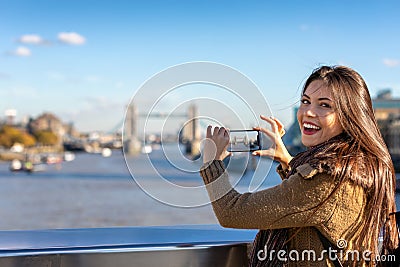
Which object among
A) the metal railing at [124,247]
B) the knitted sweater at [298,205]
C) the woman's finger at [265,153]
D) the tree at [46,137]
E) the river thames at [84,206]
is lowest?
the tree at [46,137]

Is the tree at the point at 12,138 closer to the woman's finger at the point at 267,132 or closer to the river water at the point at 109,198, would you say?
the river water at the point at 109,198

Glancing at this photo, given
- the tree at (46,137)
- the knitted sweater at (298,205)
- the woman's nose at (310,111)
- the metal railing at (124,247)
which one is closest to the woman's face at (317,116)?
the woman's nose at (310,111)

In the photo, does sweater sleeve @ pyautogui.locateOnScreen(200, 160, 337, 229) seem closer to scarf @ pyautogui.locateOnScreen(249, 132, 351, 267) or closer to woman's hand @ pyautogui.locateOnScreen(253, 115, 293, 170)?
scarf @ pyautogui.locateOnScreen(249, 132, 351, 267)

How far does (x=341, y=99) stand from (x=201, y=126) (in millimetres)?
292

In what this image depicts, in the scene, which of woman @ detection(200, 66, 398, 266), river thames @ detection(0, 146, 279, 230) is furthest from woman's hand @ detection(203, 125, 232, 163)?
river thames @ detection(0, 146, 279, 230)

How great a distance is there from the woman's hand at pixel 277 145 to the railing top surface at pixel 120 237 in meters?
0.21

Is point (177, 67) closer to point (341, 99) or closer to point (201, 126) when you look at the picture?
point (201, 126)

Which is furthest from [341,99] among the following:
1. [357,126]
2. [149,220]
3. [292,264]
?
[149,220]

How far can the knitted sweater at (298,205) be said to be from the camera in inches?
43.5

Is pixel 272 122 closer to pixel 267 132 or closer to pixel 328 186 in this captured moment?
pixel 267 132

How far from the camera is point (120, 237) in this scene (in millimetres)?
1396

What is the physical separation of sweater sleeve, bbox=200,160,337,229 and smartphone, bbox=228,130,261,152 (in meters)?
0.08

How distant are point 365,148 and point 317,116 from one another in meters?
0.11

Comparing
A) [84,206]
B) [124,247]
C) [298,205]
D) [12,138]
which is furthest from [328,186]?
[12,138]
